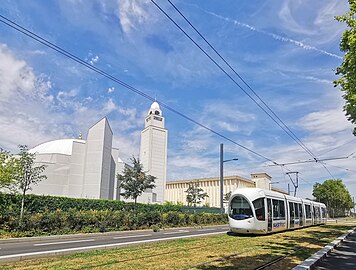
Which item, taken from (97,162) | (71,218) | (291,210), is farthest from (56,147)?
(291,210)

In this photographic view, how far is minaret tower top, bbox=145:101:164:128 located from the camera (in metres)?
92.8

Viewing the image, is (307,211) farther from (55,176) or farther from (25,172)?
(55,176)

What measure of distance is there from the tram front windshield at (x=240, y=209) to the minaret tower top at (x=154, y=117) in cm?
7265

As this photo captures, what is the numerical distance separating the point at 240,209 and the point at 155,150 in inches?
2749

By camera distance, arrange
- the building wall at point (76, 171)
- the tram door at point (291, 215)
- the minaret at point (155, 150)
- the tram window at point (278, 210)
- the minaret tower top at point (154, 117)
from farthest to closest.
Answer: the minaret tower top at point (154, 117), the minaret at point (155, 150), the building wall at point (76, 171), the tram door at point (291, 215), the tram window at point (278, 210)

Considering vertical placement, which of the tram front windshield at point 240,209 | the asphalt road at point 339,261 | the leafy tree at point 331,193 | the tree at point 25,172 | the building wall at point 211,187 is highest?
the building wall at point 211,187

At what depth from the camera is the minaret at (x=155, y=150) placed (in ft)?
284

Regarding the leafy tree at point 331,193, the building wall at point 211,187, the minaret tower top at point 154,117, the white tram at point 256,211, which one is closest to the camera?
the white tram at point 256,211

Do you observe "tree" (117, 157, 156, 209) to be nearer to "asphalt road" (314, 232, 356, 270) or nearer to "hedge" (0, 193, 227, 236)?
"hedge" (0, 193, 227, 236)

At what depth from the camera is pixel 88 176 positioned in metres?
51.8

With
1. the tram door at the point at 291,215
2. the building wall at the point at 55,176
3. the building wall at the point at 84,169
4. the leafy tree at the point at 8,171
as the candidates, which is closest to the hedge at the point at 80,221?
the leafy tree at the point at 8,171

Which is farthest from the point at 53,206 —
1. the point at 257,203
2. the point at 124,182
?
the point at 257,203

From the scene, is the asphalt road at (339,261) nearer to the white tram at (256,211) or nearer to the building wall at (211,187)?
Answer: the white tram at (256,211)

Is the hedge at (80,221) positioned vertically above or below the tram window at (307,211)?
below
